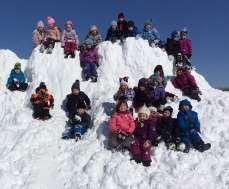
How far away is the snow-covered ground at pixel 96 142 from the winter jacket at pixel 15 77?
422 millimetres

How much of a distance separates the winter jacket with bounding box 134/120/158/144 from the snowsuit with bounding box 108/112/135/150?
269 millimetres

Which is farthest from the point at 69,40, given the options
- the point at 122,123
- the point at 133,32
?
the point at 122,123

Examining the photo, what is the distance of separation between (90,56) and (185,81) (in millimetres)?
4124

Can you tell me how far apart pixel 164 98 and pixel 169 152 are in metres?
3.22

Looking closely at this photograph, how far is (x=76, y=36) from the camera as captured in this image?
19625mm

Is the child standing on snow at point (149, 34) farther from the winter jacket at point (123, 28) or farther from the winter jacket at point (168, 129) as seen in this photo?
the winter jacket at point (168, 129)

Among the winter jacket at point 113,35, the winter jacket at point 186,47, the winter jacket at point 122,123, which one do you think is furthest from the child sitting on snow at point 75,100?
the winter jacket at point 186,47

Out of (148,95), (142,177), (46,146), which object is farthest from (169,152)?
(46,146)

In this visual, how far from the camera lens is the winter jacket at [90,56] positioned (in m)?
18.2

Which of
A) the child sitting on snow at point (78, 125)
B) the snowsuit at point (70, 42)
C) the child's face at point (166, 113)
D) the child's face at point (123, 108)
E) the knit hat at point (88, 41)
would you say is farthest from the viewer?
the snowsuit at point (70, 42)

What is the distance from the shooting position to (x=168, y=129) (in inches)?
541

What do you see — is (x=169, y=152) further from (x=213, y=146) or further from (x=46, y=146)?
(x=46, y=146)

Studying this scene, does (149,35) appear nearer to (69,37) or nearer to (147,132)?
(69,37)

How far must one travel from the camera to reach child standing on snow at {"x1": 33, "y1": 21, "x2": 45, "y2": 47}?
20.1 meters
